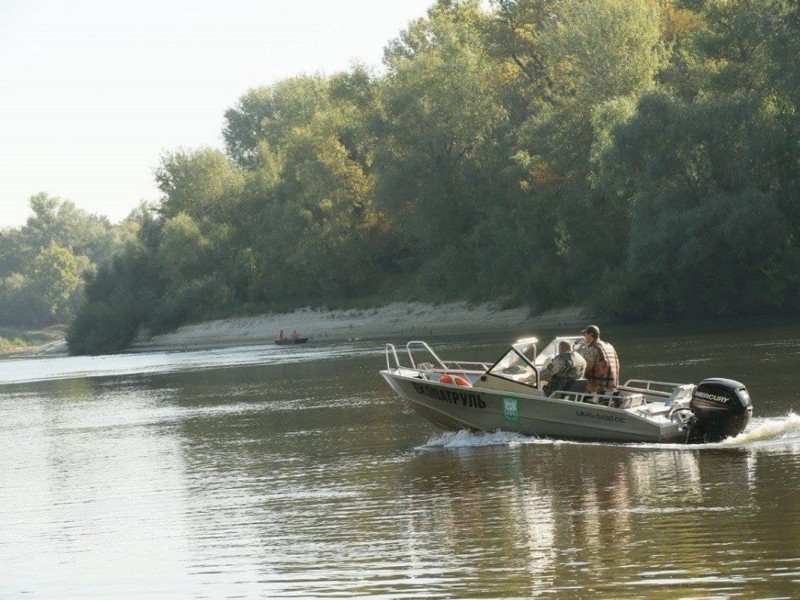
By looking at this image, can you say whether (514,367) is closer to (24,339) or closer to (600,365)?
(600,365)

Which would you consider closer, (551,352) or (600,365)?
(600,365)


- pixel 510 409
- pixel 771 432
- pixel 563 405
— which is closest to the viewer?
pixel 771 432

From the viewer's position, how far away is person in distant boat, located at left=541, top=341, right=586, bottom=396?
2080 cm

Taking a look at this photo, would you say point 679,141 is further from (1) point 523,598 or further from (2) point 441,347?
(1) point 523,598

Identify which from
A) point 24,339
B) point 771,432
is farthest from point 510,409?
point 24,339

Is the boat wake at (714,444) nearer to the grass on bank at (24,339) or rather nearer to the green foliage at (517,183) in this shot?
the green foliage at (517,183)

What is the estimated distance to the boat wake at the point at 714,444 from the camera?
1941 centimetres

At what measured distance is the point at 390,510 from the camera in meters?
16.5

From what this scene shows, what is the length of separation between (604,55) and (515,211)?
1029 centimetres

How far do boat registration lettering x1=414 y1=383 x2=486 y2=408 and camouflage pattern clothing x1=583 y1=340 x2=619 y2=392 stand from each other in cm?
208

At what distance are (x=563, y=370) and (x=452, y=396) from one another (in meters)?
2.39

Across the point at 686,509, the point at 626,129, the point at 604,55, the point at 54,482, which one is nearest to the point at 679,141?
the point at 626,129

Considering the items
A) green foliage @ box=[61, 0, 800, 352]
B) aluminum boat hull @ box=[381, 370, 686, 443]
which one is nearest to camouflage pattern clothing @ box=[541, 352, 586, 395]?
aluminum boat hull @ box=[381, 370, 686, 443]

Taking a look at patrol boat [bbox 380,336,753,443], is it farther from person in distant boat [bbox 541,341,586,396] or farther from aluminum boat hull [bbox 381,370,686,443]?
person in distant boat [bbox 541,341,586,396]
